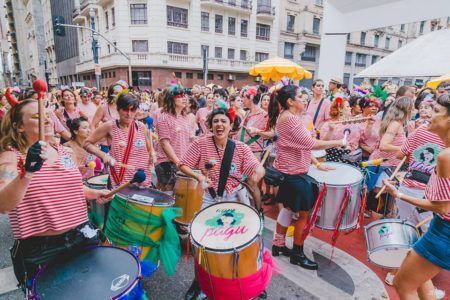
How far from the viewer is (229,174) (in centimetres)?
294

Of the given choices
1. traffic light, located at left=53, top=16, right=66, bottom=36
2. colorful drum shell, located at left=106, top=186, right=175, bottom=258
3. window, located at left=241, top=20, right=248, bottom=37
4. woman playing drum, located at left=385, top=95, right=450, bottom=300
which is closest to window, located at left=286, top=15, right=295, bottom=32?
window, located at left=241, top=20, right=248, bottom=37

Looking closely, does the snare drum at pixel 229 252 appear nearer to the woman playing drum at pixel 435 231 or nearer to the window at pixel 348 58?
the woman playing drum at pixel 435 231

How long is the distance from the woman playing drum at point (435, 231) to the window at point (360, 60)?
141ft

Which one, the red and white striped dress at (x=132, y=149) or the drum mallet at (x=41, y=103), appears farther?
the red and white striped dress at (x=132, y=149)

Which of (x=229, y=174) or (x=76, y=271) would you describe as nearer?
(x=76, y=271)

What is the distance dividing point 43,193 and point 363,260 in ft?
11.8

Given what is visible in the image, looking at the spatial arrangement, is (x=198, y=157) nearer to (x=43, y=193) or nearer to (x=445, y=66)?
(x=43, y=193)

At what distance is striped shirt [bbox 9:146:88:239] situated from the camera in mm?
1810

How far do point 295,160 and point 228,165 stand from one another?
92cm

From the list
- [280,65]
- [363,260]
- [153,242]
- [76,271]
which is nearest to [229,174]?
[153,242]

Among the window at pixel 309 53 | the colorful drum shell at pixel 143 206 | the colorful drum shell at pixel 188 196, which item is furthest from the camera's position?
the window at pixel 309 53

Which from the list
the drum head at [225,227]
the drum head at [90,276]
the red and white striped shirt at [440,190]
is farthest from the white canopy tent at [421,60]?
the drum head at [90,276]

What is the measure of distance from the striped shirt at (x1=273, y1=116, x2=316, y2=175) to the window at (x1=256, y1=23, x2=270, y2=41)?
32.6 metres

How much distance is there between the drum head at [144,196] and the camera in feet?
8.11
